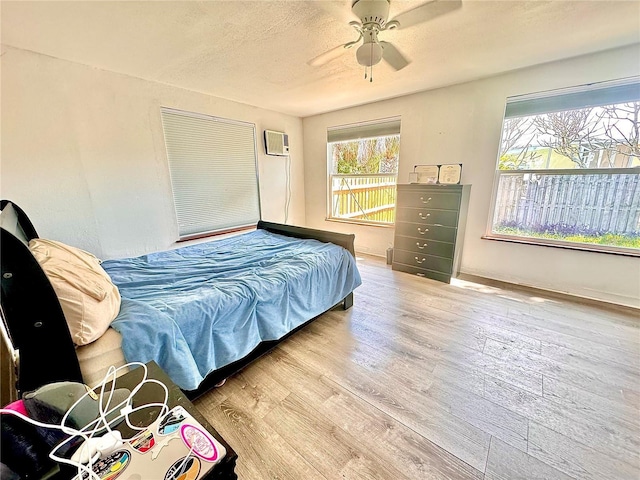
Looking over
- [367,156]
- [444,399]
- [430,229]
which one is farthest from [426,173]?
[444,399]

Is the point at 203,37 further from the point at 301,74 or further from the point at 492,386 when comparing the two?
the point at 492,386

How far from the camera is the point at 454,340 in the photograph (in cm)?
206

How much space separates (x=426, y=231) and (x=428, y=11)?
2.22 metres

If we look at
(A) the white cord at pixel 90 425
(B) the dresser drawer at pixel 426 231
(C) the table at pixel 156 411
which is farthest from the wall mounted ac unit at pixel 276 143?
(A) the white cord at pixel 90 425

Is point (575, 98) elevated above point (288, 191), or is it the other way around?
point (575, 98)

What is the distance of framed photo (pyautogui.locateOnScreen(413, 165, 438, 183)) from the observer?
3.18 meters

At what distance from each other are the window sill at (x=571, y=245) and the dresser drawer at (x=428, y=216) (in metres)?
0.49

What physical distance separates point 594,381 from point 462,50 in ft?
8.43

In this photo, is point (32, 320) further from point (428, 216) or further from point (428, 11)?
point (428, 216)

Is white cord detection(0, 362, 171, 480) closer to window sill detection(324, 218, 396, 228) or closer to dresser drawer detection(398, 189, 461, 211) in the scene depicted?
dresser drawer detection(398, 189, 461, 211)

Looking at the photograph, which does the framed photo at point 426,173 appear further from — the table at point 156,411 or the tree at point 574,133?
the table at point 156,411

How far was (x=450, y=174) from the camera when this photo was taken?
3068 mm

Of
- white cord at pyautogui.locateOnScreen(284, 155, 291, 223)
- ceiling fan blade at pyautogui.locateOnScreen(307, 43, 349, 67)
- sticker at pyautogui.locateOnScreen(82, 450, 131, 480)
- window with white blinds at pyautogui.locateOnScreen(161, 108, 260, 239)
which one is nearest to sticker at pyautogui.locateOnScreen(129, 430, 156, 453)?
sticker at pyautogui.locateOnScreen(82, 450, 131, 480)

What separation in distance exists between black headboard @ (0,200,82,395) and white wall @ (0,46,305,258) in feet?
6.09
